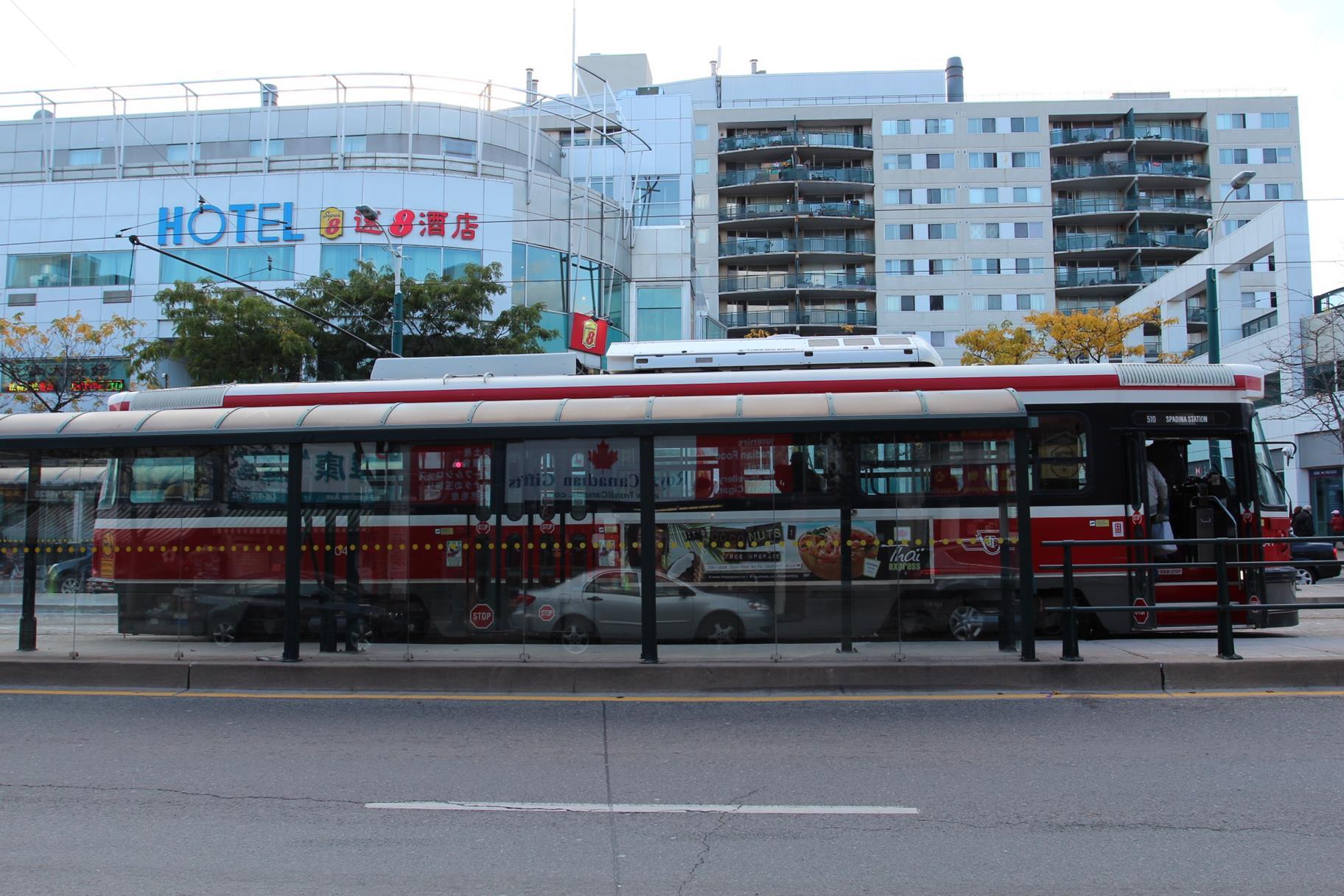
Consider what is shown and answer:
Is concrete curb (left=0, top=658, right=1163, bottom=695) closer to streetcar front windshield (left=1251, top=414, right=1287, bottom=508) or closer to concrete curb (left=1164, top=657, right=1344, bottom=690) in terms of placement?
concrete curb (left=1164, top=657, right=1344, bottom=690)

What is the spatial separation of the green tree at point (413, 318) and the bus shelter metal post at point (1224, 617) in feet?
72.9

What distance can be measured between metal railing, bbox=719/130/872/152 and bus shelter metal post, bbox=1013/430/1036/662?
66.1m

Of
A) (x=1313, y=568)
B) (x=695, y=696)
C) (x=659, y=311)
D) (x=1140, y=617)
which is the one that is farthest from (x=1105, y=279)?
(x=695, y=696)

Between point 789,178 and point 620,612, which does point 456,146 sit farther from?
point 620,612

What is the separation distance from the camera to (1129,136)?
70.7 m

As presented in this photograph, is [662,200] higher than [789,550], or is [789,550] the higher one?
[662,200]

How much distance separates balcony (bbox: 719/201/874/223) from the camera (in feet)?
233

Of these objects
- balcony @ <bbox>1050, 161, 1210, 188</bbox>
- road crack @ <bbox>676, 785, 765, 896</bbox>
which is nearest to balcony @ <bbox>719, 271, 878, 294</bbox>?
balcony @ <bbox>1050, 161, 1210, 188</bbox>

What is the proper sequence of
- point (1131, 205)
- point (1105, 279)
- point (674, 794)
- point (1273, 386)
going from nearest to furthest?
point (674, 794), point (1273, 386), point (1105, 279), point (1131, 205)

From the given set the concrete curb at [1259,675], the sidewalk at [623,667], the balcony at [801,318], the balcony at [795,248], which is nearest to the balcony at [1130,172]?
the balcony at [795,248]

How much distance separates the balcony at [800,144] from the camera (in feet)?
236

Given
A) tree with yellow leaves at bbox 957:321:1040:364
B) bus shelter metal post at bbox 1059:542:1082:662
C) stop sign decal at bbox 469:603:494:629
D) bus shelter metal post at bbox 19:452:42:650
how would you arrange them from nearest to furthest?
bus shelter metal post at bbox 1059:542:1082:662, stop sign decal at bbox 469:603:494:629, bus shelter metal post at bbox 19:452:42:650, tree with yellow leaves at bbox 957:321:1040:364

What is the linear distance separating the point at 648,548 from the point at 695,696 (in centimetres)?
149

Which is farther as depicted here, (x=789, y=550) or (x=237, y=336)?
(x=237, y=336)
